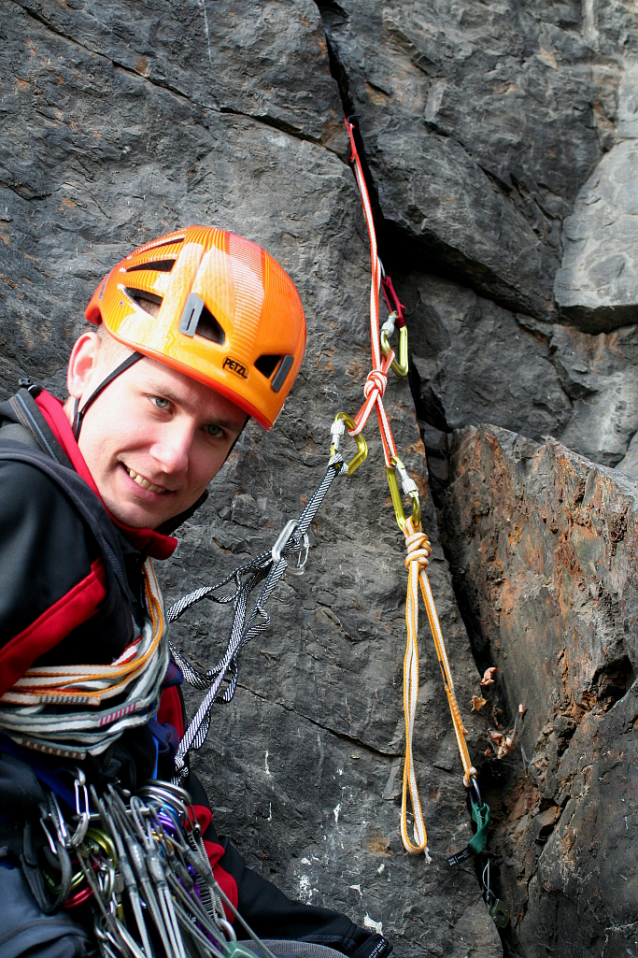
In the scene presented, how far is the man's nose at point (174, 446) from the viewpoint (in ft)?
5.77

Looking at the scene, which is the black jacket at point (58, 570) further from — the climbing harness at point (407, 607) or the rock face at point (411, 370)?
the rock face at point (411, 370)

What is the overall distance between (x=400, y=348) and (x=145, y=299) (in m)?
1.64

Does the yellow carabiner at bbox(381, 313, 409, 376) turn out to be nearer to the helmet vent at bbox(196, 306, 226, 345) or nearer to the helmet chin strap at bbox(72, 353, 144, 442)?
the helmet vent at bbox(196, 306, 226, 345)

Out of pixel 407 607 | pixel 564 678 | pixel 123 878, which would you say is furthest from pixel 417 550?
pixel 123 878

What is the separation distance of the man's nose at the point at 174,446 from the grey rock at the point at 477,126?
87.5 inches

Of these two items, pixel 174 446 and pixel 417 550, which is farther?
pixel 417 550

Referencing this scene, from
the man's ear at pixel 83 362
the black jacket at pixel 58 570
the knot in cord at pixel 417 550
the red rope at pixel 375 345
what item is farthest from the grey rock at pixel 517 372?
the black jacket at pixel 58 570

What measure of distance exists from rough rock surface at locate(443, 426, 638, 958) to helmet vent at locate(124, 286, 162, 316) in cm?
140

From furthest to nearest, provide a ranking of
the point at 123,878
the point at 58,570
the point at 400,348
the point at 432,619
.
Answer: the point at 400,348 < the point at 432,619 < the point at 123,878 < the point at 58,570

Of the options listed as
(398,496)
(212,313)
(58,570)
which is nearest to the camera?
(58,570)

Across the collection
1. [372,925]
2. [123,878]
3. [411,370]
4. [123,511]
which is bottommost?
[372,925]

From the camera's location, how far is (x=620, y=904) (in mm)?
2020

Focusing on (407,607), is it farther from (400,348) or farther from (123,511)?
(400,348)

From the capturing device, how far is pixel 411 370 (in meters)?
3.62
